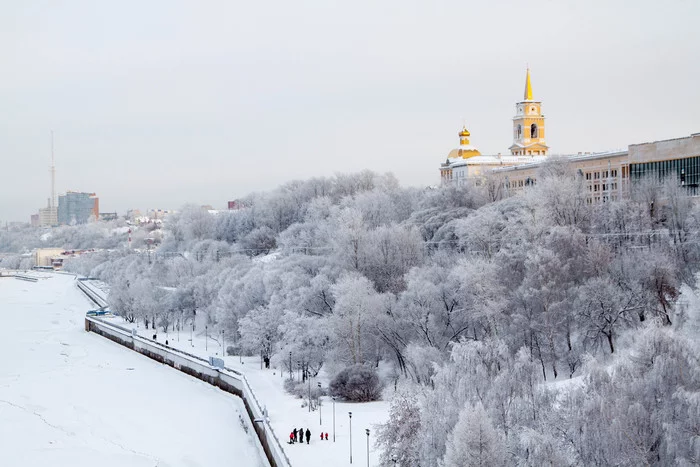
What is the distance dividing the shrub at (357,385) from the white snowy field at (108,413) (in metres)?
3.61

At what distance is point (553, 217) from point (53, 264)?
144 meters

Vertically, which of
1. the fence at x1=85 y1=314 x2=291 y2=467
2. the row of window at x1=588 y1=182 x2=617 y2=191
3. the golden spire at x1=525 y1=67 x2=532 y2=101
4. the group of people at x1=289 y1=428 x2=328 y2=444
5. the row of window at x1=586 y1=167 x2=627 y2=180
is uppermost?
the golden spire at x1=525 y1=67 x2=532 y2=101

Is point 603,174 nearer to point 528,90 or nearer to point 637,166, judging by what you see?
point 637,166

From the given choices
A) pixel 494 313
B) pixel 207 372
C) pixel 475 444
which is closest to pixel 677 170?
pixel 494 313

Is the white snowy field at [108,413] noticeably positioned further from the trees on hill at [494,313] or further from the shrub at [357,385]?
the trees on hill at [494,313]

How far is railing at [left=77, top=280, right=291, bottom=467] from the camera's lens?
2578 cm

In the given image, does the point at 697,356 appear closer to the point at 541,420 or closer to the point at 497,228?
the point at 541,420

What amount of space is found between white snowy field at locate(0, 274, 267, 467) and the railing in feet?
1.37

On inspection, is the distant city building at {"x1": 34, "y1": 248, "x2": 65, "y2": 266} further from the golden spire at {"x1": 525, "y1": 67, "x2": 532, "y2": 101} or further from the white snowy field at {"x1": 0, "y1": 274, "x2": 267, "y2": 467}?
the white snowy field at {"x1": 0, "y1": 274, "x2": 267, "y2": 467}

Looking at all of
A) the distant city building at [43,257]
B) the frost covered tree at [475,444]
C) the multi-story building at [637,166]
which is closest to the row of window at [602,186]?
the multi-story building at [637,166]

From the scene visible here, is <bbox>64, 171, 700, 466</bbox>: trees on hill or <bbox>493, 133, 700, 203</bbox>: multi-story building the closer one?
<bbox>64, 171, 700, 466</bbox>: trees on hill

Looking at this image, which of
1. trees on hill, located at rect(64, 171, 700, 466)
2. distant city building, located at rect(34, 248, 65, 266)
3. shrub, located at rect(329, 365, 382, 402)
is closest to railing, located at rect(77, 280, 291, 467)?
trees on hill, located at rect(64, 171, 700, 466)

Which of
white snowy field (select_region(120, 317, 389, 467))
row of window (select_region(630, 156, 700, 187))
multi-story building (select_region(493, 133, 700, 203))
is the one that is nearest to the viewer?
white snowy field (select_region(120, 317, 389, 467))

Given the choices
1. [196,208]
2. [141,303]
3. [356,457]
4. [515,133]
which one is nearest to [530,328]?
[356,457]
